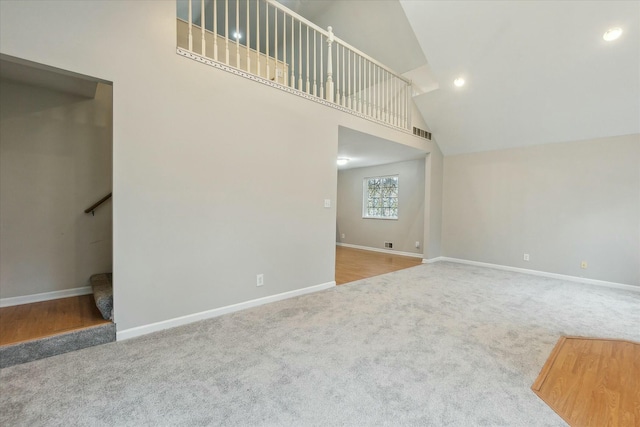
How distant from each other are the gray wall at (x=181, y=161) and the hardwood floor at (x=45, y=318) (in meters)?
0.36

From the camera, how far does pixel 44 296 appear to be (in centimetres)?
261

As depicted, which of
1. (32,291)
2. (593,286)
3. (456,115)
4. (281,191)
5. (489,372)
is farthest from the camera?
(456,115)

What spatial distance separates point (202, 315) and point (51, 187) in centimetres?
193

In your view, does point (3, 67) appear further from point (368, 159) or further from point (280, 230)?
point (368, 159)

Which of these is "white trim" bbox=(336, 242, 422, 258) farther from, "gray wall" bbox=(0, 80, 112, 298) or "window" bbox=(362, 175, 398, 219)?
"gray wall" bbox=(0, 80, 112, 298)

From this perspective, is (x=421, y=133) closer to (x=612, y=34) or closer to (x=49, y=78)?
(x=612, y=34)

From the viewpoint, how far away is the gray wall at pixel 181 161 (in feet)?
6.56

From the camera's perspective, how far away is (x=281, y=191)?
3098 millimetres

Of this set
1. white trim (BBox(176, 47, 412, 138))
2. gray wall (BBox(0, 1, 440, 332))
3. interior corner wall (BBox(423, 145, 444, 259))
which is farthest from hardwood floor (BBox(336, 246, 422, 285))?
white trim (BBox(176, 47, 412, 138))

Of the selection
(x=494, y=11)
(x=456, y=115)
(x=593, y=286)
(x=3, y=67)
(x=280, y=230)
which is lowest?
(x=593, y=286)

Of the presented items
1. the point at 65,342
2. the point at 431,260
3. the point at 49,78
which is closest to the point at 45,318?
the point at 65,342

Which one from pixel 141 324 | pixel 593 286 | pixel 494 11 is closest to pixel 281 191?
pixel 141 324

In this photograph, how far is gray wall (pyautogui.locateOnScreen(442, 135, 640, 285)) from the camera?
3.86 m

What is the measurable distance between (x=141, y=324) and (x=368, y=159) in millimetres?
5070
